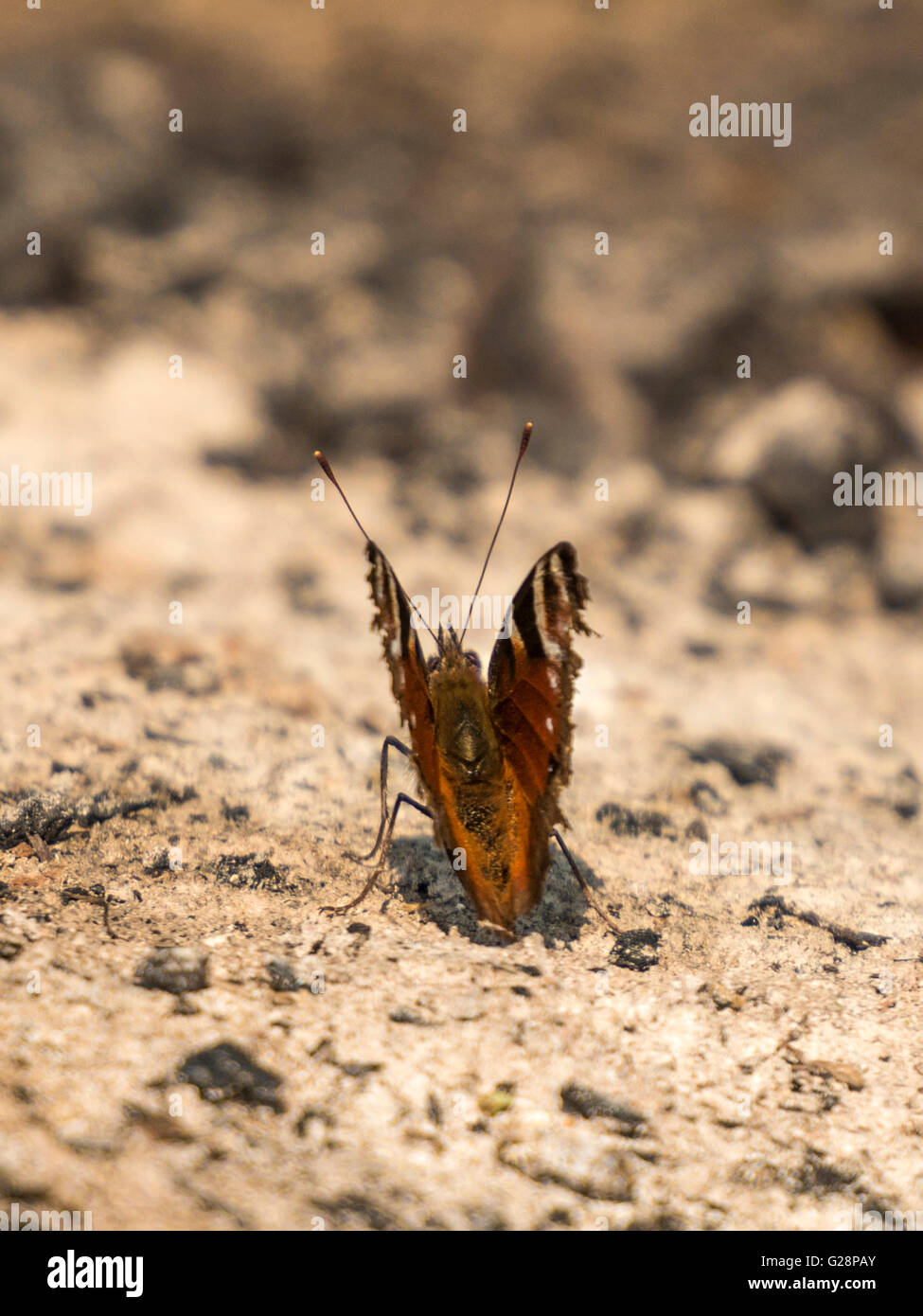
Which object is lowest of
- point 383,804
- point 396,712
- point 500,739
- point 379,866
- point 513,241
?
point 379,866

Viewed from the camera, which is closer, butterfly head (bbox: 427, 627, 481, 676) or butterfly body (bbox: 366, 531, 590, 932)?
butterfly body (bbox: 366, 531, 590, 932)

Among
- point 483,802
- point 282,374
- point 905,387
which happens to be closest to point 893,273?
point 905,387

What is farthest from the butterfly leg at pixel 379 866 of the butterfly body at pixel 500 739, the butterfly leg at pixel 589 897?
the butterfly leg at pixel 589 897

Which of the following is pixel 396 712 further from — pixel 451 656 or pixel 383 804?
pixel 451 656

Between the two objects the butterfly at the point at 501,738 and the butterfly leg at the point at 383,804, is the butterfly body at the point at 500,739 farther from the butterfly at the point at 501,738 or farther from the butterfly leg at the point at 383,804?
the butterfly leg at the point at 383,804


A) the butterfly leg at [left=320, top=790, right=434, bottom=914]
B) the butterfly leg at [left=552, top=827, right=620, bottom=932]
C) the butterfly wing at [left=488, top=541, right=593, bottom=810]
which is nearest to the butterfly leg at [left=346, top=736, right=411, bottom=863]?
the butterfly leg at [left=320, top=790, right=434, bottom=914]

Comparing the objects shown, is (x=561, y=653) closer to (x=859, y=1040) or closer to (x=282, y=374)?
(x=859, y=1040)

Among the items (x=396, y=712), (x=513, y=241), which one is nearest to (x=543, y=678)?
(x=396, y=712)

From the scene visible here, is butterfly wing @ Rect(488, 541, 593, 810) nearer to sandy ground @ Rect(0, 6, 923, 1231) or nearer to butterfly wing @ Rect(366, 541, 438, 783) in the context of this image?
butterfly wing @ Rect(366, 541, 438, 783)
